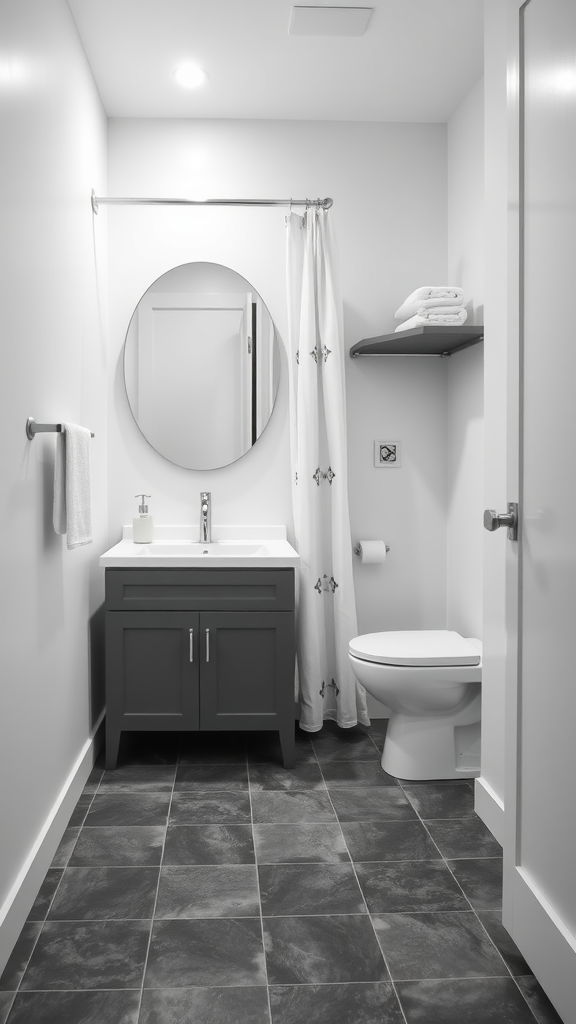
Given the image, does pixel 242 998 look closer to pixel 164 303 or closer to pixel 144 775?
pixel 144 775

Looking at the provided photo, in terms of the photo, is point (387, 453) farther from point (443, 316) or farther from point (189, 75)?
point (189, 75)

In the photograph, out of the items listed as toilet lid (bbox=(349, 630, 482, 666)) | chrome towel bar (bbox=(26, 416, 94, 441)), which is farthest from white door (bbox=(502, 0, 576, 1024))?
chrome towel bar (bbox=(26, 416, 94, 441))

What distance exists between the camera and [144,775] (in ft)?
8.63

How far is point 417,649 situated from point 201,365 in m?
1.47

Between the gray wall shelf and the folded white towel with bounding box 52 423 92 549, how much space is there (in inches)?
50.9

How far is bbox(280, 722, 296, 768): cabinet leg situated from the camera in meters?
2.69

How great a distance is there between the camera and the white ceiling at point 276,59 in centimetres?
241

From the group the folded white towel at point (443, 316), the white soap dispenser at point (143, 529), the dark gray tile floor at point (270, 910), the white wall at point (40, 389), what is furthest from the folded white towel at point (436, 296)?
the dark gray tile floor at point (270, 910)

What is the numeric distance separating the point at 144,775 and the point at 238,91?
2.62 meters

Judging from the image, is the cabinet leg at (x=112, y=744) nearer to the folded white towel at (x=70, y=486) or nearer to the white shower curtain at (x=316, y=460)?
the white shower curtain at (x=316, y=460)

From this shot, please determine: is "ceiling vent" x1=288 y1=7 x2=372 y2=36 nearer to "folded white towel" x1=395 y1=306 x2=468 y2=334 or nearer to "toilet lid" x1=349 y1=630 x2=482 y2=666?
"folded white towel" x1=395 y1=306 x2=468 y2=334

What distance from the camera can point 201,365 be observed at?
3135 millimetres

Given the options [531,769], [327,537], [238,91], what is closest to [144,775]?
[327,537]

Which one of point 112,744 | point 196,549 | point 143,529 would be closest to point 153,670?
point 112,744
